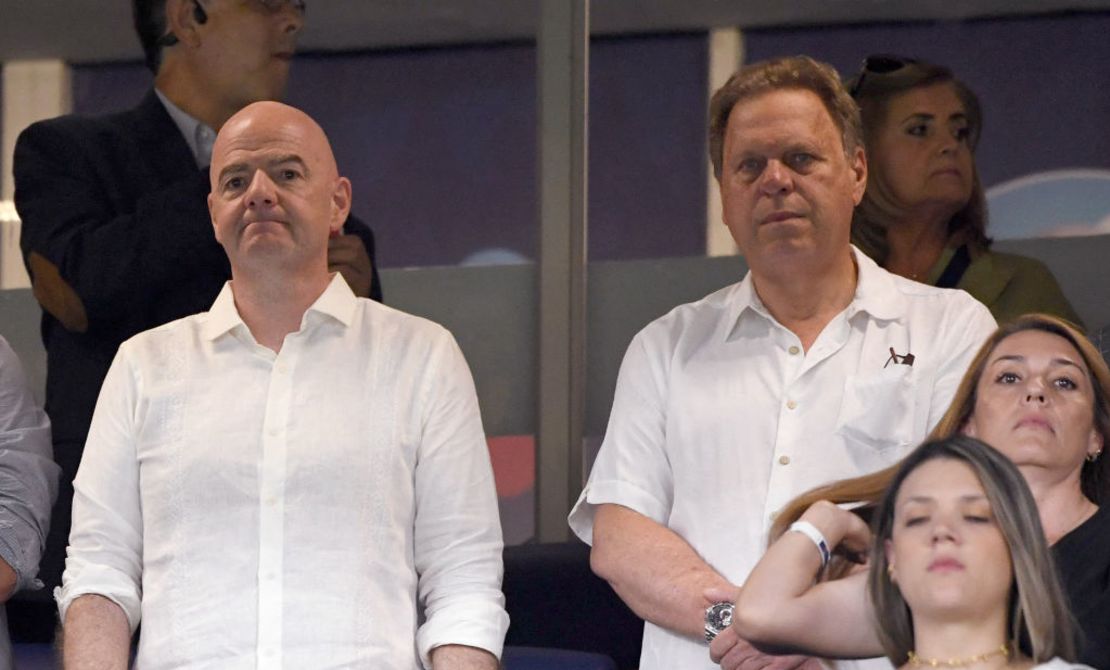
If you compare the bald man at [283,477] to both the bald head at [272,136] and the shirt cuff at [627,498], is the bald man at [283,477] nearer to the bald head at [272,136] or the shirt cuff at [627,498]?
the bald head at [272,136]

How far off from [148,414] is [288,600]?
0.45m

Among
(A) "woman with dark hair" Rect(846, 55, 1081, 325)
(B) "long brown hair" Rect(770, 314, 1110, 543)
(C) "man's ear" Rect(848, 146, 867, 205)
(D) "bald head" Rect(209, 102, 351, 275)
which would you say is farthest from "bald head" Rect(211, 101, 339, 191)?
(A) "woman with dark hair" Rect(846, 55, 1081, 325)

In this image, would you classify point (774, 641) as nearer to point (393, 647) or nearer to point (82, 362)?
point (393, 647)

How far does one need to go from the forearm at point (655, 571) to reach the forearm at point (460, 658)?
0.29m

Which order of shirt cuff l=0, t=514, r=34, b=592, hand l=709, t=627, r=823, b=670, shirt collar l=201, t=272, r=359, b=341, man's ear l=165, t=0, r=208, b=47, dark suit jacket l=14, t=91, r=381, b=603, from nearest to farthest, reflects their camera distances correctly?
hand l=709, t=627, r=823, b=670
shirt collar l=201, t=272, r=359, b=341
shirt cuff l=0, t=514, r=34, b=592
dark suit jacket l=14, t=91, r=381, b=603
man's ear l=165, t=0, r=208, b=47

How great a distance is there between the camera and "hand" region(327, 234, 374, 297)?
463 centimetres

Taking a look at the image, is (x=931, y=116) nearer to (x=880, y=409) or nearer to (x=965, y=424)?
(x=880, y=409)

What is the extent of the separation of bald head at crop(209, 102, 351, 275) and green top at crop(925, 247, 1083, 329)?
163 cm

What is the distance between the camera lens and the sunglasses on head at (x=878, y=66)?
15.1 feet

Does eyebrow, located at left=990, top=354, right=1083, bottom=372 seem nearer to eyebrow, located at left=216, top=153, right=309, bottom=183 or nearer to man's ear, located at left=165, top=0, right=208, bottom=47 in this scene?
eyebrow, located at left=216, top=153, right=309, bottom=183

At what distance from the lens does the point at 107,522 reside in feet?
10.8

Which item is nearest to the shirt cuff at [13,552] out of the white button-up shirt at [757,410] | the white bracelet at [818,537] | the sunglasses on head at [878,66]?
the white button-up shirt at [757,410]

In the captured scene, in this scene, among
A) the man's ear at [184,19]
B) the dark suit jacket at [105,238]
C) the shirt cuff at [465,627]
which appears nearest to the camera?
the shirt cuff at [465,627]

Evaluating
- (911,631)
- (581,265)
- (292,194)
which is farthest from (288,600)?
(581,265)
